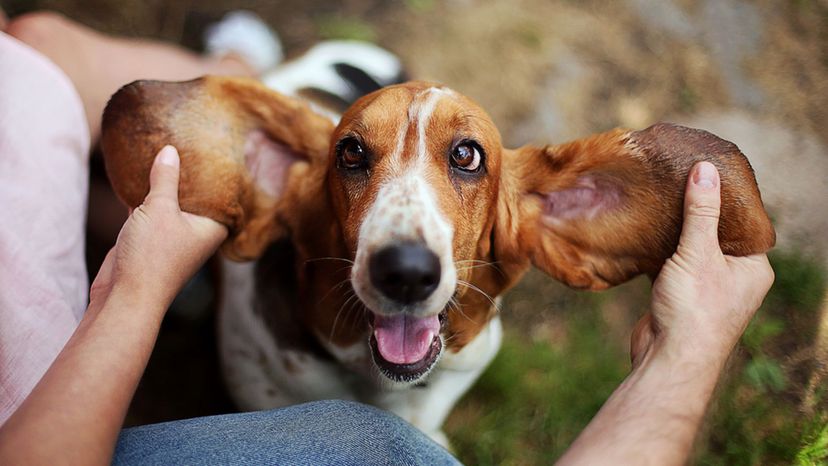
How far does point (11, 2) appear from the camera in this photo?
4.07m

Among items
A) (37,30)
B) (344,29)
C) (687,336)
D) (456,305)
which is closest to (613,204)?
(687,336)

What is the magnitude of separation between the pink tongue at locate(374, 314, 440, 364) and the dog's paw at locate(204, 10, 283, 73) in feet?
7.91

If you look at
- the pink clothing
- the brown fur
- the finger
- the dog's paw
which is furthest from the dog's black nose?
the dog's paw

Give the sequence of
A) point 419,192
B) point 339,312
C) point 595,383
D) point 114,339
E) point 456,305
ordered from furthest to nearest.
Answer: point 595,383 < point 339,312 < point 456,305 < point 419,192 < point 114,339

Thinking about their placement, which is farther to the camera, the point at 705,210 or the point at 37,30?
the point at 37,30

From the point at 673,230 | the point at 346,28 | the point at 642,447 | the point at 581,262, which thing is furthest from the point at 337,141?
the point at 346,28

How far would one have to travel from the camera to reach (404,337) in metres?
2.10

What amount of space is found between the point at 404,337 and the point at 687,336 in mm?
806

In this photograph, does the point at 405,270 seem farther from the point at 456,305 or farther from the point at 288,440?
the point at 288,440

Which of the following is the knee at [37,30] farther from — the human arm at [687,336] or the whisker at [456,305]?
the human arm at [687,336]

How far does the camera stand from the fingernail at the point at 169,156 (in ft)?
6.88

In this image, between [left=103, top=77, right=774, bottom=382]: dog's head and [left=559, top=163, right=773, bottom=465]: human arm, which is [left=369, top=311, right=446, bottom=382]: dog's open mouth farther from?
[left=559, top=163, right=773, bottom=465]: human arm

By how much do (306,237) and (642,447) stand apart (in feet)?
4.09

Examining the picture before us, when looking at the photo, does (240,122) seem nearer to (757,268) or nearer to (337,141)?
(337,141)
